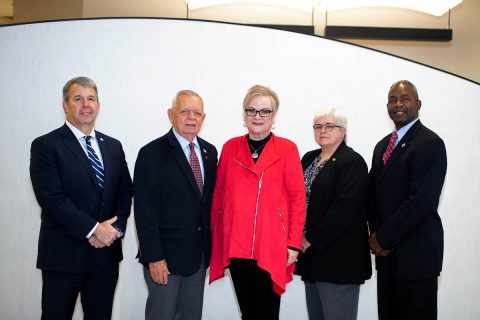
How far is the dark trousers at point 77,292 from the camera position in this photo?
2.22 m

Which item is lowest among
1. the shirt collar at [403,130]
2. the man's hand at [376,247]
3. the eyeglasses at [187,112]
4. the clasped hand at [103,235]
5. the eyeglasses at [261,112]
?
the man's hand at [376,247]

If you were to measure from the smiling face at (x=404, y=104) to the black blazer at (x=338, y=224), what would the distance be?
1.01ft

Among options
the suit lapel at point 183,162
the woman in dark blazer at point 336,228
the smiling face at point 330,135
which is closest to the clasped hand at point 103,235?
the suit lapel at point 183,162

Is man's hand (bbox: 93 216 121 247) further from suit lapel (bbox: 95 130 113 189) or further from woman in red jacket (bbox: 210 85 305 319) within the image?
woman in red jacket (bbox: 210 85 305 319)

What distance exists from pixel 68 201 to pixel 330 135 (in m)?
1.38

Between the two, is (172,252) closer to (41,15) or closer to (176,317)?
(176,317)

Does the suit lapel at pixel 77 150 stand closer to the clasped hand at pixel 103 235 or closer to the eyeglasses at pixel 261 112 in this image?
the clasped hand at pixel 103 235

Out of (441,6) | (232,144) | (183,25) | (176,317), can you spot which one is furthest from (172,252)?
(441,6)

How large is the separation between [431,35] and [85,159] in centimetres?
455

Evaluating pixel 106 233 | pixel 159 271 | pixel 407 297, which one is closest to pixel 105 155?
pixel 106 233

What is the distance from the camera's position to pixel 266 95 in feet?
7.18

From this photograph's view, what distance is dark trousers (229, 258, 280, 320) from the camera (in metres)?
2.11

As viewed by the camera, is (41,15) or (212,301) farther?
(41,15)

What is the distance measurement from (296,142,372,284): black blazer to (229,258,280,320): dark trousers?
30cm
